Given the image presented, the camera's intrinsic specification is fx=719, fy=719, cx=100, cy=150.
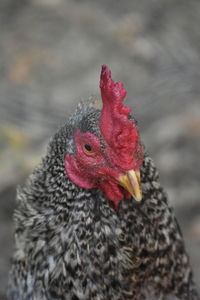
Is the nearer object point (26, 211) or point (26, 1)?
point (26, 211)

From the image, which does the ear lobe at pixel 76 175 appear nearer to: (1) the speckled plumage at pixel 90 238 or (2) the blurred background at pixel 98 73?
(1) the speckled plumage at pixel 90 238

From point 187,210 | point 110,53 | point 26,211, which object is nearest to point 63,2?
point 110,53

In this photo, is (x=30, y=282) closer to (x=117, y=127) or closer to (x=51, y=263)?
(x=51, y=263)

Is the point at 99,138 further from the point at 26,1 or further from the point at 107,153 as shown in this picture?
the point at 26,1

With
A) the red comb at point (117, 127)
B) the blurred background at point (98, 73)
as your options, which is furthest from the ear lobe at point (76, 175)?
the blurred background at point (98, 73)

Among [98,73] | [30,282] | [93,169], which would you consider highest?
[98,73]

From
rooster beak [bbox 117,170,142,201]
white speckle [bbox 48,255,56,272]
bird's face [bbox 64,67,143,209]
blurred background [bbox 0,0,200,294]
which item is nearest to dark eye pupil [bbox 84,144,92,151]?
bird's face [bbox 64,67,143,209]

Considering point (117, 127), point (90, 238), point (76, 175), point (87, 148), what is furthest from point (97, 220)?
point (117, 127)
